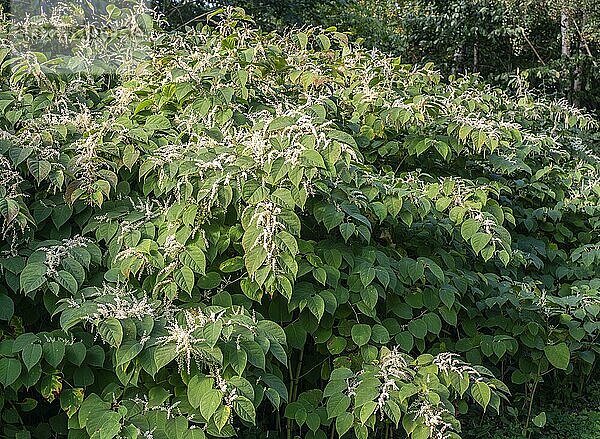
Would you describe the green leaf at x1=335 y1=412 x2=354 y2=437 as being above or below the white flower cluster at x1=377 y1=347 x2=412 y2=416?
below

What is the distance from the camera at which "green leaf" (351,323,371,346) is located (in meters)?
2.08

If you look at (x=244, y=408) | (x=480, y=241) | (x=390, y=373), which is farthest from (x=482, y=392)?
(x=244, y=408)

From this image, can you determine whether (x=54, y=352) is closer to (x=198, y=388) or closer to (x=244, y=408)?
(x=198, y=388)

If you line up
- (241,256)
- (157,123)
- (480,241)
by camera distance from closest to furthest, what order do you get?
(241,256) < (480,241) < (157,123)

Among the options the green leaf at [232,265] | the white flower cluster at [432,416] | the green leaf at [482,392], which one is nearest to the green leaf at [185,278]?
the green leaf at [232,265]

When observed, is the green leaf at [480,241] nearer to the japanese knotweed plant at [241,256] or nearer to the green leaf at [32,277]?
the japanese knotweed plant at [241,256]

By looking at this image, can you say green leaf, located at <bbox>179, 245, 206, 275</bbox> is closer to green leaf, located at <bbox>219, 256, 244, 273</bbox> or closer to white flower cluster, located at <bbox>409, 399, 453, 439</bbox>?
green leaf, located at <bbox>219, 256, 244, 273</bbox>

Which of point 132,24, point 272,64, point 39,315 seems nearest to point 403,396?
point 39,315

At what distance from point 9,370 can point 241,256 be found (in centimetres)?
69

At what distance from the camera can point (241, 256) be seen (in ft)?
6.79

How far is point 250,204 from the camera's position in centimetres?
193

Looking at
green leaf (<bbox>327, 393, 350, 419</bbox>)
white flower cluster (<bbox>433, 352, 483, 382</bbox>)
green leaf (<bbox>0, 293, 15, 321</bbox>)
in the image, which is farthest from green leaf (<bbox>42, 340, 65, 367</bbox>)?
white flower cluster (<bbox>433, 352, 483, 382</bbox>)

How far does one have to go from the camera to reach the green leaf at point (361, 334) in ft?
6.82

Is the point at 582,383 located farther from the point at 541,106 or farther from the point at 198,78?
the point at 198,78
